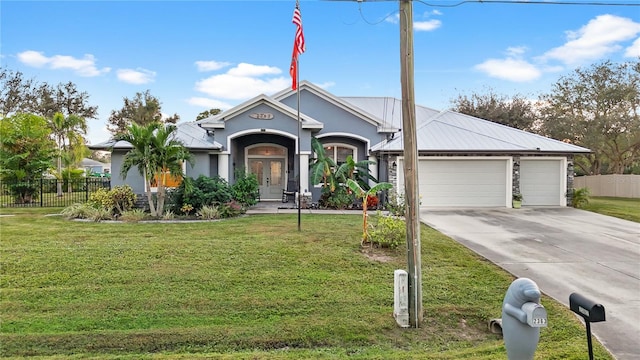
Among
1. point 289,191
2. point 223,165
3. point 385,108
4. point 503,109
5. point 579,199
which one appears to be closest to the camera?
point 223,165

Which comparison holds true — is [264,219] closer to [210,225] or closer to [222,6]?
[210,225]

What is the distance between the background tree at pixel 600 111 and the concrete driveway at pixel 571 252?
14.8 m

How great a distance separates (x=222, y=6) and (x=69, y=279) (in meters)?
8.52

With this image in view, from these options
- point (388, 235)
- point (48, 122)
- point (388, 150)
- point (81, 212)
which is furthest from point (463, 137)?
point (48, 122)

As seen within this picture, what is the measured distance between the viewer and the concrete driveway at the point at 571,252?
4.83 metres

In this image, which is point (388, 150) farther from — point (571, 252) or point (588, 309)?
point (588, 309)

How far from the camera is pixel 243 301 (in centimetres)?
534

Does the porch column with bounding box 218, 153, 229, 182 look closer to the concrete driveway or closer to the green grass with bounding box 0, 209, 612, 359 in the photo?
the green grass with bounding box 0, 209, 612, 359

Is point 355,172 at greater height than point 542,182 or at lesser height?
greater

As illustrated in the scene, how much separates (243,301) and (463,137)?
14174mm

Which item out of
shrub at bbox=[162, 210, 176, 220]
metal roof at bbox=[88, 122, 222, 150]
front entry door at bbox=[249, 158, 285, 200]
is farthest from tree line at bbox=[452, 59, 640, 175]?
shrub at bbox=[162, 210, 176, 220]

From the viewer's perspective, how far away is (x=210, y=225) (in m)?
11.3

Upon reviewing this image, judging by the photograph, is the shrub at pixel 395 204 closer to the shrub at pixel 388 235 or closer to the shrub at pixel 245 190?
the shrub at pixel 388 235

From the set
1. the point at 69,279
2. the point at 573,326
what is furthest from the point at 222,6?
the point at 573,326
